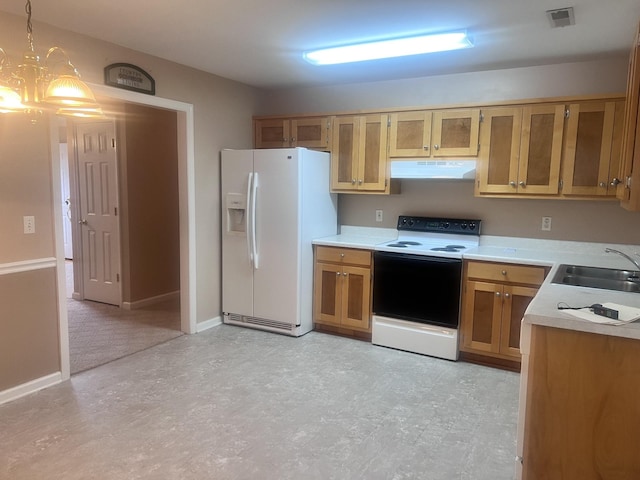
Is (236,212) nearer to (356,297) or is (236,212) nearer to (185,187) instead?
(185,187)

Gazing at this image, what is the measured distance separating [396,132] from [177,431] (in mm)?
2926

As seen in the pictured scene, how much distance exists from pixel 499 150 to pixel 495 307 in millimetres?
1256

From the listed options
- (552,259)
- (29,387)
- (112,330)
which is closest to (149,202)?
(112,330)

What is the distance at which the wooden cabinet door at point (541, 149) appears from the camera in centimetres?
355

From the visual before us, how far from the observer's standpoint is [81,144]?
5.33 metres

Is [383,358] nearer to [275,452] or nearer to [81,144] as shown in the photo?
[275,452]

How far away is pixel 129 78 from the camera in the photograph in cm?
352

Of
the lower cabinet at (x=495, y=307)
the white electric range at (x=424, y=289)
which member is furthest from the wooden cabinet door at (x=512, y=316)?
the white electric range at (x=424, y=289)

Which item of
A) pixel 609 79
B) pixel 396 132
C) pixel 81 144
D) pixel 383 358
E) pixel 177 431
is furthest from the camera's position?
pixel 81 144

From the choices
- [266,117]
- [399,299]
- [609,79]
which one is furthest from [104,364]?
[609,79]

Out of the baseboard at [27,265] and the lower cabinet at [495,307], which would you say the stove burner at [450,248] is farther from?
the baseboard at [27,265]

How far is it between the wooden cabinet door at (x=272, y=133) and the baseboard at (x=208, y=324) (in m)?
1.84

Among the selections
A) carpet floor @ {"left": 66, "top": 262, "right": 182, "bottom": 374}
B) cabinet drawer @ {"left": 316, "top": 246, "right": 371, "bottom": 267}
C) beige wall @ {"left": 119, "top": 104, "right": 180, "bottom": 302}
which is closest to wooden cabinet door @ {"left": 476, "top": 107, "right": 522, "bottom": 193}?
cabinet drawer @ {"left": 316, "top": 246, "right": 371, "bottom": 267}

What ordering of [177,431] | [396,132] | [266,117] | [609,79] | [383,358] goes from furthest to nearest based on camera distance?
[266,117] → [396,132] → [383,358] → [609,79] → [177,431]
